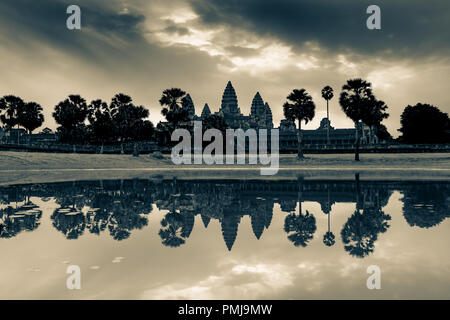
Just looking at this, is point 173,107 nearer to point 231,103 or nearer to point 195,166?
point 195,166

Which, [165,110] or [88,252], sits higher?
[165,110]

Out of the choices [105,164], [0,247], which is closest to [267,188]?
[0,247]

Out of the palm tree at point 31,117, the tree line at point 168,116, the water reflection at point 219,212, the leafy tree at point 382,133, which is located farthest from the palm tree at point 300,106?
the leafy tree at point 382,133

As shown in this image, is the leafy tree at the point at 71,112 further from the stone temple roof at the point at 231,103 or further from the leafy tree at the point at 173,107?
the stone temple roof at the point at 231,103

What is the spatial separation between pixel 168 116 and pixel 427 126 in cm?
6652

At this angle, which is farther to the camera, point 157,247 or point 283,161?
point 283,161

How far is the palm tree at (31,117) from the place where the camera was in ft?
310

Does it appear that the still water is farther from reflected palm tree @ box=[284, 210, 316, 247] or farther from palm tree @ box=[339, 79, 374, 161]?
palm tree @ box=[339, 79, 374, 161]

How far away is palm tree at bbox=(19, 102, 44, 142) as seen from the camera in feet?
310

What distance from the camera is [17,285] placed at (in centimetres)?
696

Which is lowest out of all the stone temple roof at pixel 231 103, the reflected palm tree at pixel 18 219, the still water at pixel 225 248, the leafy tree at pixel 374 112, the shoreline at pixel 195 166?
the still water at pixel 225 248

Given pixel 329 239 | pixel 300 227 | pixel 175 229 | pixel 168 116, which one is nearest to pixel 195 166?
pixel 168 116
